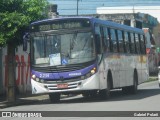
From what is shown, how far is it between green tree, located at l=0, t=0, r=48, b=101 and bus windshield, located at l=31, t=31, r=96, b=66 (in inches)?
64.0

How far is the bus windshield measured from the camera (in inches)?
835

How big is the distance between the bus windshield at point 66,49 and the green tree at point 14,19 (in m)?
1.63

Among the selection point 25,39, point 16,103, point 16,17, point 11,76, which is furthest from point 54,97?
point 16,17

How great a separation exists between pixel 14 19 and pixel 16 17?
0.12 meters

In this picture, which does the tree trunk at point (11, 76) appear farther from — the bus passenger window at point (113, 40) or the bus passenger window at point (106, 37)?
the bus passenger window at point (113, 40)

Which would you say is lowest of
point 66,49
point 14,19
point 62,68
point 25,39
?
point 62,68

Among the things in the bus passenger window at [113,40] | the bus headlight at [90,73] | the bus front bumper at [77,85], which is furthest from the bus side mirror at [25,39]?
the bus passenger window at [113,40]

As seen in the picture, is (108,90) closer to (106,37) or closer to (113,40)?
(106,37)

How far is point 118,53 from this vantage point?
24938mm

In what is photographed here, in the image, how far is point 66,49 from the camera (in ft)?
69.9

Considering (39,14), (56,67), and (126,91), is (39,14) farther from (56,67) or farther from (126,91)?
(126,91)

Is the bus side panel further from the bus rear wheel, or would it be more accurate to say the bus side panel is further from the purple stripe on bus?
the purple stripe on bus

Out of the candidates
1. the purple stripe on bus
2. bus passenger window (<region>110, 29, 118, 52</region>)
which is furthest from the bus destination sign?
Answer: bus passenger window (<region>110, 29, 118, 52</region>)

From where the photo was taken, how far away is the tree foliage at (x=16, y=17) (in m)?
22.7
